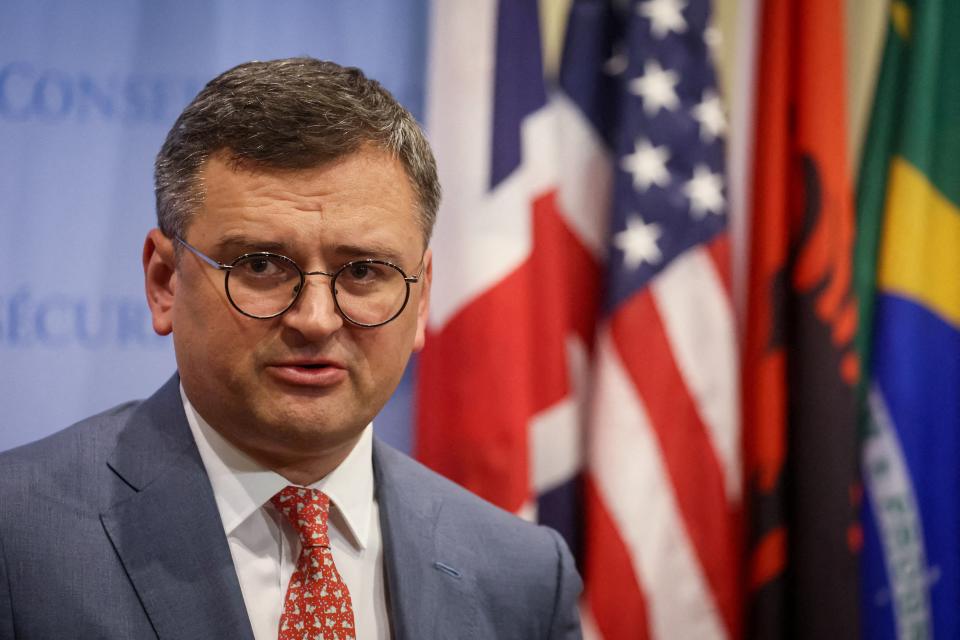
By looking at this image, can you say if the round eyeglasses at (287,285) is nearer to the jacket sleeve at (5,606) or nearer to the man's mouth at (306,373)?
the man's mouth at (306,373)

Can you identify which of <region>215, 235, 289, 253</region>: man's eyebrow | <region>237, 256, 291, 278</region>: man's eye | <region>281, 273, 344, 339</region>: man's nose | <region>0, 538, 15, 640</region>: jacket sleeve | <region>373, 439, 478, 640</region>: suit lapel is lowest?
<region>373, 439, 478, 640</region>: suit lapel

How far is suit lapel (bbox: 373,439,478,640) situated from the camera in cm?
154

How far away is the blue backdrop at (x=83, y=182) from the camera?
260 centimetres

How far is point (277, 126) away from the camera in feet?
4.54

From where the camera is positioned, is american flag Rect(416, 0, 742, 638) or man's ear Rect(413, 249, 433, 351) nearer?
man's ear Rect(413, 249, 433, 351)

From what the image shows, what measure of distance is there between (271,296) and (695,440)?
167 cm

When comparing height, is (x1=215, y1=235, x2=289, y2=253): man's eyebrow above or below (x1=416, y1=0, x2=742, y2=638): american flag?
above

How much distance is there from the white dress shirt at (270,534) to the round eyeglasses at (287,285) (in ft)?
0.79

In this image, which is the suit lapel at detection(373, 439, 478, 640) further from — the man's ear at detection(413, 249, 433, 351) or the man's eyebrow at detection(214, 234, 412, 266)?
the man's eyebrow at detection(214, 234, 412, 266)

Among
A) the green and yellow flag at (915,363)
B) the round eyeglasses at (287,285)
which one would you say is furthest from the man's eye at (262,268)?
the green and yellow flag at (915,363)

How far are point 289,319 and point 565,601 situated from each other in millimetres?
767

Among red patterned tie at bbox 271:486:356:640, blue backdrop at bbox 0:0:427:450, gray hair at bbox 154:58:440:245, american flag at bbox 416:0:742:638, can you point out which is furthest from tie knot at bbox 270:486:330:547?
blue backdrop at bbox 0:0:427:450

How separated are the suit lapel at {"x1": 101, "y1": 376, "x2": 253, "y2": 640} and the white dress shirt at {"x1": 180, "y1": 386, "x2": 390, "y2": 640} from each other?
3cm

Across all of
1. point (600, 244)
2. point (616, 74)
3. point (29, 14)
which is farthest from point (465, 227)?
point (29, 14)
